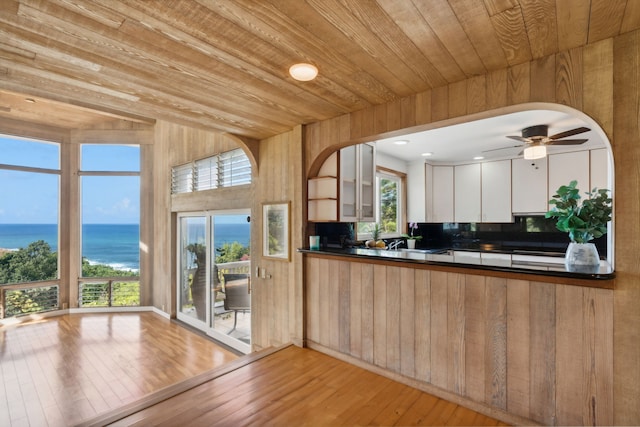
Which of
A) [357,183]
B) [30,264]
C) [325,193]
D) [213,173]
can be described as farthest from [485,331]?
[30,264]

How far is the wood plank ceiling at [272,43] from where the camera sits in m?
1.40

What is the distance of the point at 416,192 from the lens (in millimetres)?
5664

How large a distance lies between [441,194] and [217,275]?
424 centimetres

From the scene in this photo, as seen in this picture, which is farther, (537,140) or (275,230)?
(537,140)

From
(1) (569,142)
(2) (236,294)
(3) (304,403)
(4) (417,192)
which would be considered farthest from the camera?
(4) (417,192)

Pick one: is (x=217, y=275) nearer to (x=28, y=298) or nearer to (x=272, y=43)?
(x=28, y=298)

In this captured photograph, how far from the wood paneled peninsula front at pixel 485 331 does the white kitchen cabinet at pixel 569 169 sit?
3.53 meters

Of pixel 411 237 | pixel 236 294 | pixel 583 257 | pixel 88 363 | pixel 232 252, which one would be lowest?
pixel 88 363

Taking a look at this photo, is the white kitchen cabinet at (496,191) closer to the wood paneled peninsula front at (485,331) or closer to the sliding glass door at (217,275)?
the wood paneled peninsula front at (485,331)

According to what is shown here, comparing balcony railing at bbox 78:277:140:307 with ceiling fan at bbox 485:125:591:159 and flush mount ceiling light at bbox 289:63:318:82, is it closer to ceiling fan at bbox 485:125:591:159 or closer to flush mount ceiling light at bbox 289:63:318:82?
flush mount ceiling light at bbox 289:63:318:82

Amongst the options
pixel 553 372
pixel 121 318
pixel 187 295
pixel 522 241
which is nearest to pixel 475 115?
pixel 553 372

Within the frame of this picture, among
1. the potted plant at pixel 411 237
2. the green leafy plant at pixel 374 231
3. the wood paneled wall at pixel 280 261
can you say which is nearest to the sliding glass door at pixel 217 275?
the wood paneled wall at pixel 280 261

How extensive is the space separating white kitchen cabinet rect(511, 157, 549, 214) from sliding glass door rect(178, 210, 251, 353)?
4456 mm

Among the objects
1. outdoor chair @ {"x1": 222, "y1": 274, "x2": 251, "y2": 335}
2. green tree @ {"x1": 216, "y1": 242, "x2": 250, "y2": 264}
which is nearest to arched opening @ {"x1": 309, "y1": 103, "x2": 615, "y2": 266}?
green tree @ {"x1": 216, "y1": 242, "x2": 250, "y2": 264}
